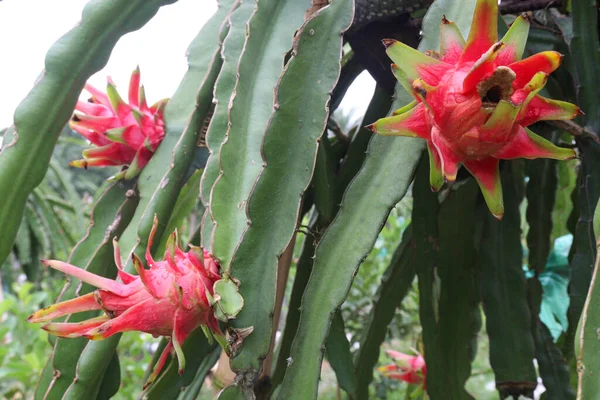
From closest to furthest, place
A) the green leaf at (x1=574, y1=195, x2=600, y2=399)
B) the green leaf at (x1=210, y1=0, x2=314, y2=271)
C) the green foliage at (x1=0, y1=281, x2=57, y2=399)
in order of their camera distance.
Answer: the green leaf at (x1=574, y1=195, x2=600, y2=399) < the green leaf at (x1=210, y1=0, x2=314, y2=271) < the green foliage at (x1=0, y1=281, x2=57, y2=399)

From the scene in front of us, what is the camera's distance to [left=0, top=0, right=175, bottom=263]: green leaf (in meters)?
0.56

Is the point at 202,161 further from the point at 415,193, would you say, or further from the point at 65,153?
the point at 65,153

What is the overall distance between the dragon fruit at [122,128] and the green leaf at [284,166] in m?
0.26

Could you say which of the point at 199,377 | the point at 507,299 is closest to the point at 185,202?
the point at 199,377

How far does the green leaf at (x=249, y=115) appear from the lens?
48cm

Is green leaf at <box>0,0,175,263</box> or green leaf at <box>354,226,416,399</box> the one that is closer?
green leaf at <box>0,0,175,263</box>

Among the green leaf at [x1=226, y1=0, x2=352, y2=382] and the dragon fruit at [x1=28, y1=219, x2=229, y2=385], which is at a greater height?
the green leaf at [x1=226, y1=0, x2=352, y2=382]

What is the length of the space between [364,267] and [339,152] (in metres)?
1.40

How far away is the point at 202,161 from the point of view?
76cm

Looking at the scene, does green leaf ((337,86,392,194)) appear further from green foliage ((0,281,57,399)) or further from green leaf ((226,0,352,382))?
green foliage ((0,281,57,399))

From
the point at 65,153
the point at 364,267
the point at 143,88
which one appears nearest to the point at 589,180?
the point at 143,88

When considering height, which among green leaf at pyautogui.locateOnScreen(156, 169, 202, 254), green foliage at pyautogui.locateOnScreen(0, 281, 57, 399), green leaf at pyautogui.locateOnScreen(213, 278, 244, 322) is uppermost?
green leaf at pyautogui.locateOnScreen(156, 169, 202, 254)

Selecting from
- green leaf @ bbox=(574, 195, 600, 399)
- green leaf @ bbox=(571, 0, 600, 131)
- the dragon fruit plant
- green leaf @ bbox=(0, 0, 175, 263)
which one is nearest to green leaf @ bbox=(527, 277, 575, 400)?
the dragon fruit plant

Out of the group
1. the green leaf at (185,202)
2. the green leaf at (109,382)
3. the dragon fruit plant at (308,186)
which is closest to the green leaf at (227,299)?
the dragon fruit plant at (308,186)
